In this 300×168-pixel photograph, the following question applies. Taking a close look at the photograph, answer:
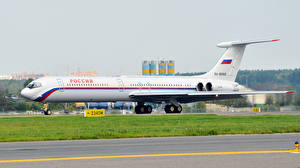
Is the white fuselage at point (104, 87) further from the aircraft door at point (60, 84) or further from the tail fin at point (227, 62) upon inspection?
the tail fin at point (227, 62)

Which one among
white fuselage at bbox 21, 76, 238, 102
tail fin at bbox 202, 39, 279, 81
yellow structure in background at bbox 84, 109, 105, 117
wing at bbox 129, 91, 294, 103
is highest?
tail fin at bbox 202, 39, 279, 81

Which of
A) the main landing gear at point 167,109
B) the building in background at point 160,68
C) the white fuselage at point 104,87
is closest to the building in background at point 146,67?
the building in background at point 160,68

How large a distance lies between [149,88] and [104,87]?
5.78 meters

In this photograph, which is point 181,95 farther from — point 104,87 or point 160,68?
point 160,68

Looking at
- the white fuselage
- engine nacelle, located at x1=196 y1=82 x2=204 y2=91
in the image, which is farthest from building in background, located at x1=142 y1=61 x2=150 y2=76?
engine nacelle, located at x1=196 y1=82 x2=204 y2=91

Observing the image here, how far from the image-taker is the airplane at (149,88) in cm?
5419

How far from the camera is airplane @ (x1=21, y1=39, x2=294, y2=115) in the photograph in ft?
178

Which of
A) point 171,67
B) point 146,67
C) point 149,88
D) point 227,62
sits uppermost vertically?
point 146,67

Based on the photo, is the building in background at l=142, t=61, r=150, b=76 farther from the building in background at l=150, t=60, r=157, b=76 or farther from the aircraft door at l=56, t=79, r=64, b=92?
the aircraft door at l=56, t=79, r=64, b=92

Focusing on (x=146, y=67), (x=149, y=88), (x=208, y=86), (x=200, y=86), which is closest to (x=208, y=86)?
(x=208, y=86)

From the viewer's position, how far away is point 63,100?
54969 mm

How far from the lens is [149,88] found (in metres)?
60.2

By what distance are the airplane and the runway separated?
28.6 meters

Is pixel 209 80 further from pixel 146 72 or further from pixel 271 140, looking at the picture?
pixel 146 72
